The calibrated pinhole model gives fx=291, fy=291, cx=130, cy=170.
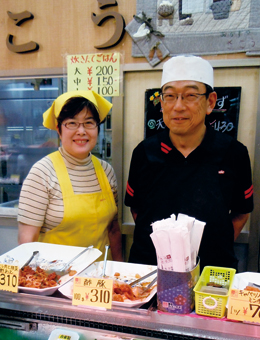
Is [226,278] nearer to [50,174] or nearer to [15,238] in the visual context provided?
[50,174]

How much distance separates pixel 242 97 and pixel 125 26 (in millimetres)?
992

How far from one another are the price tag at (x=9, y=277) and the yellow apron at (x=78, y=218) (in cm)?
66

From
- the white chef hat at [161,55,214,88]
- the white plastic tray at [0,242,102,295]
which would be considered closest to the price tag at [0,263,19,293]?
the white plastic tray at [0,242,102,295]

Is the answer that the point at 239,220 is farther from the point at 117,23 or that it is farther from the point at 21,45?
the point at 21,45

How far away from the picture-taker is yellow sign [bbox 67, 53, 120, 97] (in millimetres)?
2203

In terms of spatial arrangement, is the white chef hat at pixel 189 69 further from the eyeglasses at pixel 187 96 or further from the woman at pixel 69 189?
the woman at pixel 69 189

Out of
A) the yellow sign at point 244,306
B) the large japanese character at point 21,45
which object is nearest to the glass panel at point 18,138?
the large japanese character at point 21,45

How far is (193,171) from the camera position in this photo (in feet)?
5.41

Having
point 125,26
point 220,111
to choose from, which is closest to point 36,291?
point 220,111

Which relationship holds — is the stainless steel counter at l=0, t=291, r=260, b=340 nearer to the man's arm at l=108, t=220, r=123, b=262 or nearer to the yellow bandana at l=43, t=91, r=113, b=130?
the man's arm at l=108, t=220, r=123, b=262

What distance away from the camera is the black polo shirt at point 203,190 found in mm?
1610

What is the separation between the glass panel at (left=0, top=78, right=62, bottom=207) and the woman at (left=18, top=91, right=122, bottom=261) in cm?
89

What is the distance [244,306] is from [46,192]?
1.19m

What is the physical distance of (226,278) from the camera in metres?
1.02
